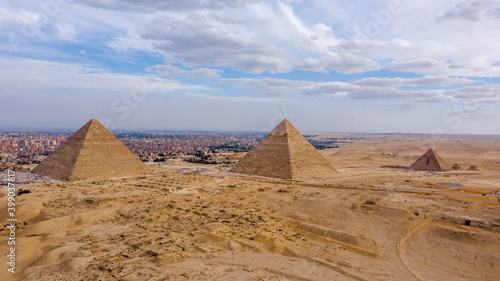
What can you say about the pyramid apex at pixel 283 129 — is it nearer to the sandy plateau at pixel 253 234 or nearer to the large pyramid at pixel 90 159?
the sandy plateau at pixel 253 234

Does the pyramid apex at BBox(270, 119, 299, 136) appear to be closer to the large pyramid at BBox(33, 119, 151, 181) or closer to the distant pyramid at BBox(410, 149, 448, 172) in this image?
the large pyramid at BBox(33, 119, 151, 181)

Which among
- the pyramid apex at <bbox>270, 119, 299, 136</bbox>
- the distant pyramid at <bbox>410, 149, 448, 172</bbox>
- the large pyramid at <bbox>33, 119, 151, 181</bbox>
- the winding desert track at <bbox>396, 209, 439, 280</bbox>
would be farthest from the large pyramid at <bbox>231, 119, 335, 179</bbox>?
the winding desert track at <bbox>396, 209, 439, 280</bbox>

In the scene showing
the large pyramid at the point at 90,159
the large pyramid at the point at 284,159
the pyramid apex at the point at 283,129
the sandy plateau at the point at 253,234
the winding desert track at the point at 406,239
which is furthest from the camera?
the pyramid apex at the point at 283,129

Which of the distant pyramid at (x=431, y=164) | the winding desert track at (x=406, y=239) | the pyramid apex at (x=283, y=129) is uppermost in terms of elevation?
the pyramid apex at (x=283, y=129)

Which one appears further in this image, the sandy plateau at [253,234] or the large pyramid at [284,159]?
the large pyramid at [284,159]

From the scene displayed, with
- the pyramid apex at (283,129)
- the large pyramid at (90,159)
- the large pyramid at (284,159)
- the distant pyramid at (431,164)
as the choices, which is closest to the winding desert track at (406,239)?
the large pyramid at (284,159)

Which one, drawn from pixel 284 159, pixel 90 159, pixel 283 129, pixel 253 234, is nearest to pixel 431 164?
pixel 283 129
